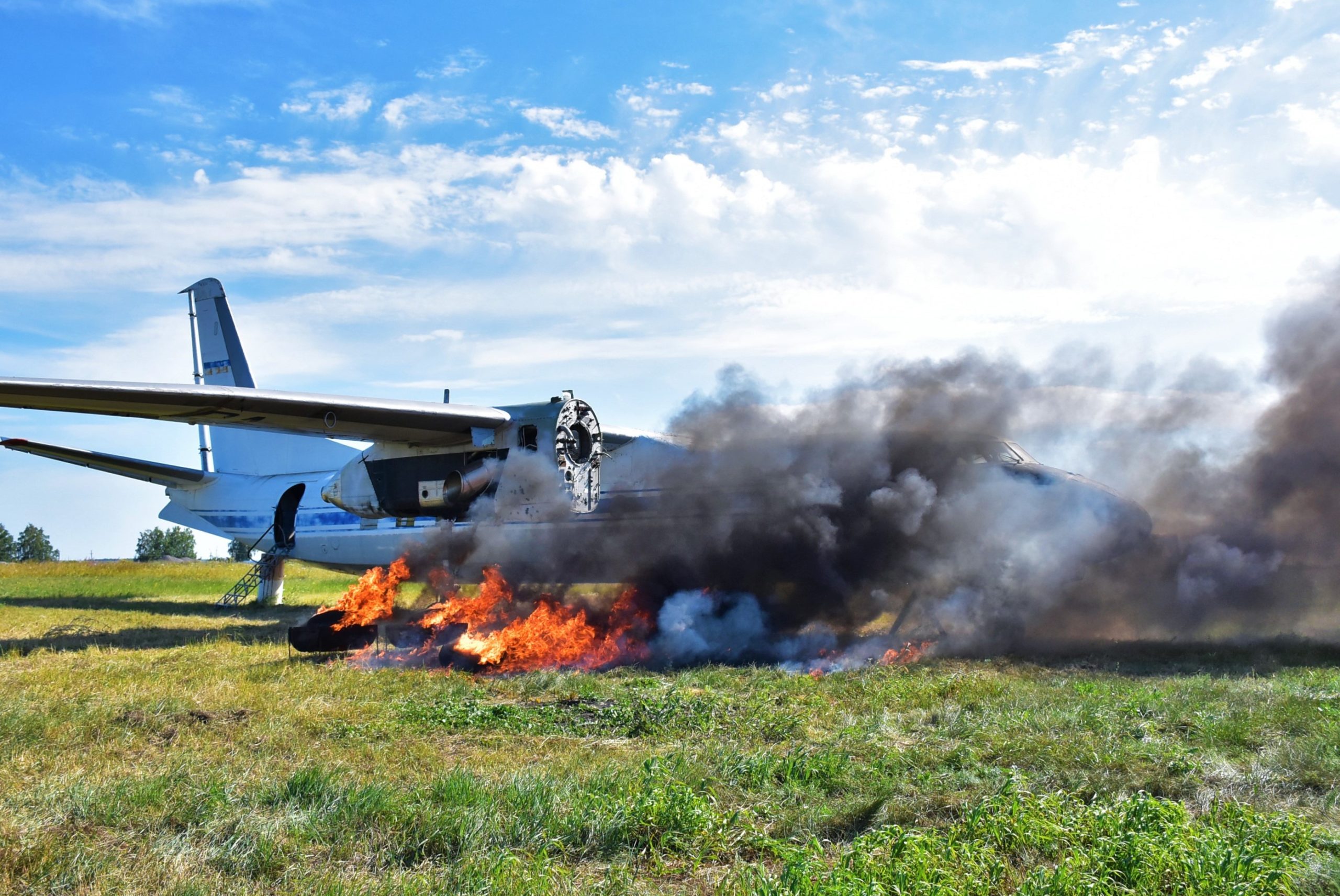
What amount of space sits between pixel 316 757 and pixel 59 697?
4.62 m

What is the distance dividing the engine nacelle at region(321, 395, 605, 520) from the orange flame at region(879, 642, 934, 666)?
573 cm

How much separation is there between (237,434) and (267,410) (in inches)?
527

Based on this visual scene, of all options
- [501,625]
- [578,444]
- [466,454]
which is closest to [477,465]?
[466,454]

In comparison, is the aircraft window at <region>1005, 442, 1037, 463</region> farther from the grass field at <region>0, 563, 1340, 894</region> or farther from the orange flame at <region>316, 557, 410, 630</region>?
the orange flame at <region>316, 557, 410, 630</region>

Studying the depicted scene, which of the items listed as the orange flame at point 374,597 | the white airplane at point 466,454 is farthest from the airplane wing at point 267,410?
the orange flame at point 374,597

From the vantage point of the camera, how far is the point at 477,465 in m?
16.3

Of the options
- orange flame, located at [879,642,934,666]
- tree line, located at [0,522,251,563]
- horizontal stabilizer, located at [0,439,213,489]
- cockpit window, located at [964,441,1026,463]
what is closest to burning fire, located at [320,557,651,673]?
orange flame, located at [879,642,934,666]

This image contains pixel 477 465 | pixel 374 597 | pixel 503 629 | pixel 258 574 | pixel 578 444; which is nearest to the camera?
pixel 503 629

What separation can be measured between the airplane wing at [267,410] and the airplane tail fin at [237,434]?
369 inches

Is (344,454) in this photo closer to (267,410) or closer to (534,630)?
(267,410)

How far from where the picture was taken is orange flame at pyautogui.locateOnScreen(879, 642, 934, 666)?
42.7 feet

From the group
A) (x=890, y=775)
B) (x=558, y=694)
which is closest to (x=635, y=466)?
(x=558, y=694)

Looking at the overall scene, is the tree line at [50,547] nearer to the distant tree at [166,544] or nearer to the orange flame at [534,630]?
the distant tree at [166,544]

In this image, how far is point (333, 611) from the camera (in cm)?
1484
